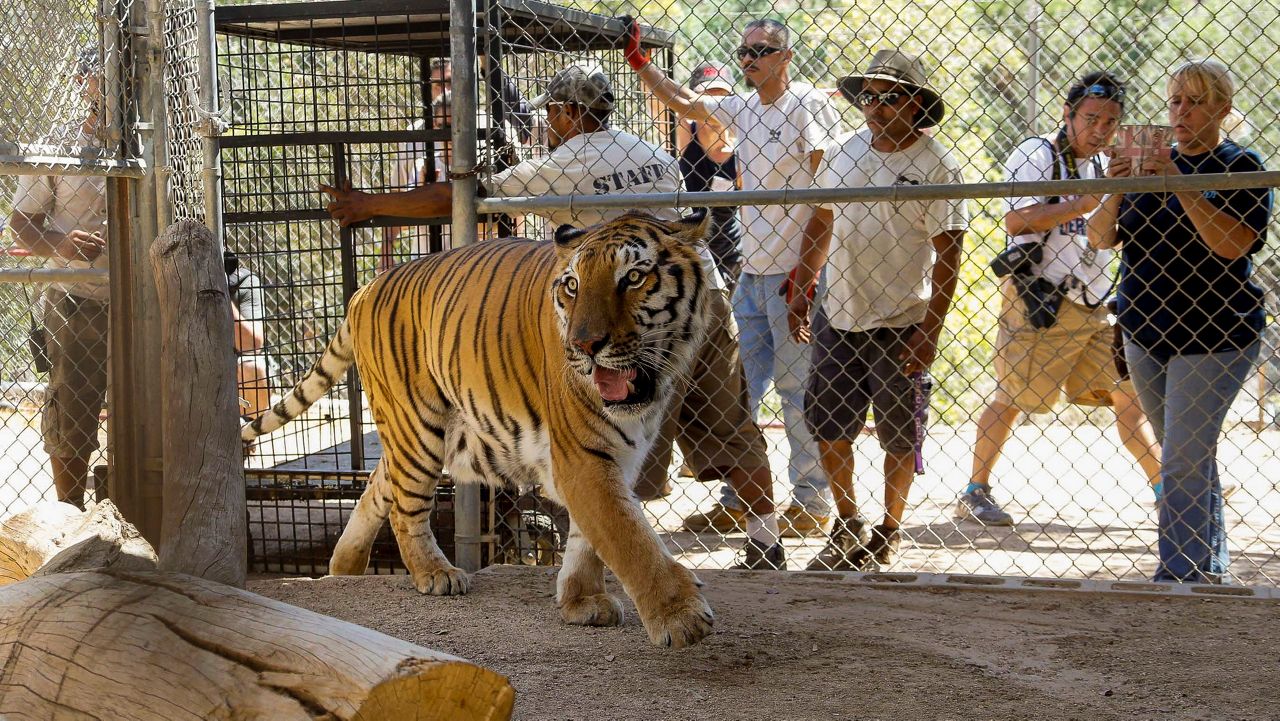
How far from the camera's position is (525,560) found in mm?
5109

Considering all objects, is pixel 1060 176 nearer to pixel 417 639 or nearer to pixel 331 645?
pixel 417 639

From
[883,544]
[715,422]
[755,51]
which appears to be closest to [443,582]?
[715,422]

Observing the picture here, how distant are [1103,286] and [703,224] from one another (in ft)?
10.2

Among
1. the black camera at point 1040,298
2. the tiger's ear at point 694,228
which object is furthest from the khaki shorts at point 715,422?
the black camera at point 1040,298

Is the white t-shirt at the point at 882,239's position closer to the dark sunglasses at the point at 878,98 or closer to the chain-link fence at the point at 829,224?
the chain-link fence at the point at 829,224

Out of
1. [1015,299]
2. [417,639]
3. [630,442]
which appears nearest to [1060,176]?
[1015,299]

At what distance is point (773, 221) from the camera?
573 centimetres

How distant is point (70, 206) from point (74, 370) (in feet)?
2.42

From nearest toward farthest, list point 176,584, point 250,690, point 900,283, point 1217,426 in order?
point 250,690
point 176,584
point 1217,426
point 900,283

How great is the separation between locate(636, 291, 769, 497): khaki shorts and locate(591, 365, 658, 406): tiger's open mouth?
3.61 feet

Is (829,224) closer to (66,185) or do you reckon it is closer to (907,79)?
(907,79)

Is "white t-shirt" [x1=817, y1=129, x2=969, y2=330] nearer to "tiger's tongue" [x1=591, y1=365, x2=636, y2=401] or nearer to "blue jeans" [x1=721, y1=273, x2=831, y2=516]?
"blue jeans" [x1=721, y1=273, x2=831, y2=516]

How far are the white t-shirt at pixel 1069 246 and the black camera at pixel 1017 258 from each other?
0.10 ft

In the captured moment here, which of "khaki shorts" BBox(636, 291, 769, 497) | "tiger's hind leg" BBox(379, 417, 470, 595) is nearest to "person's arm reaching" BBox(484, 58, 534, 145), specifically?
"khaki shorts" BBox(636, 291, 769, 497)
